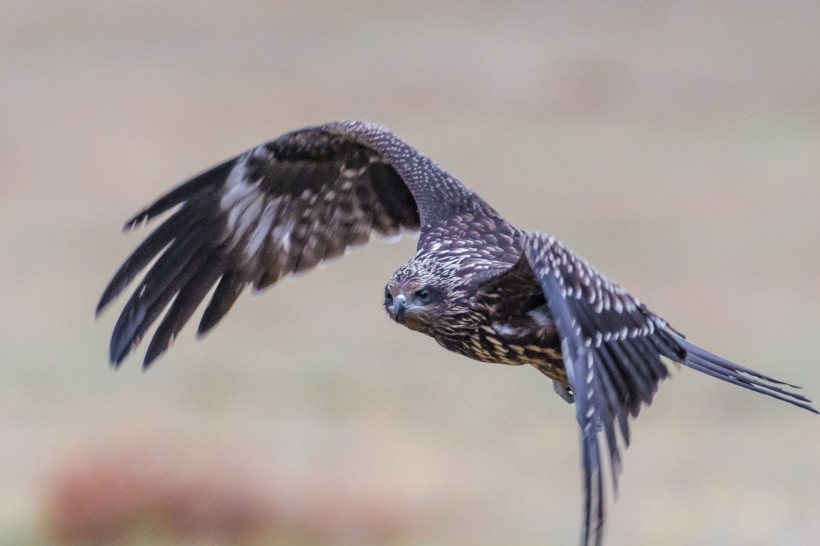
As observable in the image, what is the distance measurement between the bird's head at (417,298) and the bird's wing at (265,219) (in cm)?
133

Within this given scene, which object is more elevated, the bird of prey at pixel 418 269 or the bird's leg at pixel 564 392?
the bird of prey at pixel 418 269

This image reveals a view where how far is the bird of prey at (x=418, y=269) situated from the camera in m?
8.31

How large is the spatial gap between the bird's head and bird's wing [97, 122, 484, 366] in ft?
4.36

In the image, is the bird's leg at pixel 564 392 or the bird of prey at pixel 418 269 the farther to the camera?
the bird's leg at pixel 564 392

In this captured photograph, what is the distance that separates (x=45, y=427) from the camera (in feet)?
53.6

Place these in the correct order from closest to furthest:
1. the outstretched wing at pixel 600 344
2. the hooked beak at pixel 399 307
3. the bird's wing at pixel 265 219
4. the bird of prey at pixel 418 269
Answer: the outstretched wing at pixel 600 344
the bird of prey at pixel 418 269
the hooked beak at pixel 399 307
the bird's wing at pixel 265 219

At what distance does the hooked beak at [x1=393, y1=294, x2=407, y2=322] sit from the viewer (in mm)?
8898

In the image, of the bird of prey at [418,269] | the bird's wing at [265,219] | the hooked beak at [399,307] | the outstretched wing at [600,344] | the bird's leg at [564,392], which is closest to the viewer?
the outstretched wing at [600,344]

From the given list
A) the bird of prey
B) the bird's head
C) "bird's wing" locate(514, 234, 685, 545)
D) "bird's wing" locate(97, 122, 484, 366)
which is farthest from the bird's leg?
"bird's wing" locate(97, 122, 484, 366)

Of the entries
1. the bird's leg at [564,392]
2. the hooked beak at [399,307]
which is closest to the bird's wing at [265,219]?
the bird's leg at [564,392]

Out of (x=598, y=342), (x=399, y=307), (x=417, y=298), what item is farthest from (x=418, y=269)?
(x=598, y=342)

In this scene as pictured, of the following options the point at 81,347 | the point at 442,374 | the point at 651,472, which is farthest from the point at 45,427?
the point at 651,472

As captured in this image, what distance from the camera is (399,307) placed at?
8.91 metres

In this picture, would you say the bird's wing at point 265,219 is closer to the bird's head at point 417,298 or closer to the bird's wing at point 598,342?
the bird's head at point 417,298
